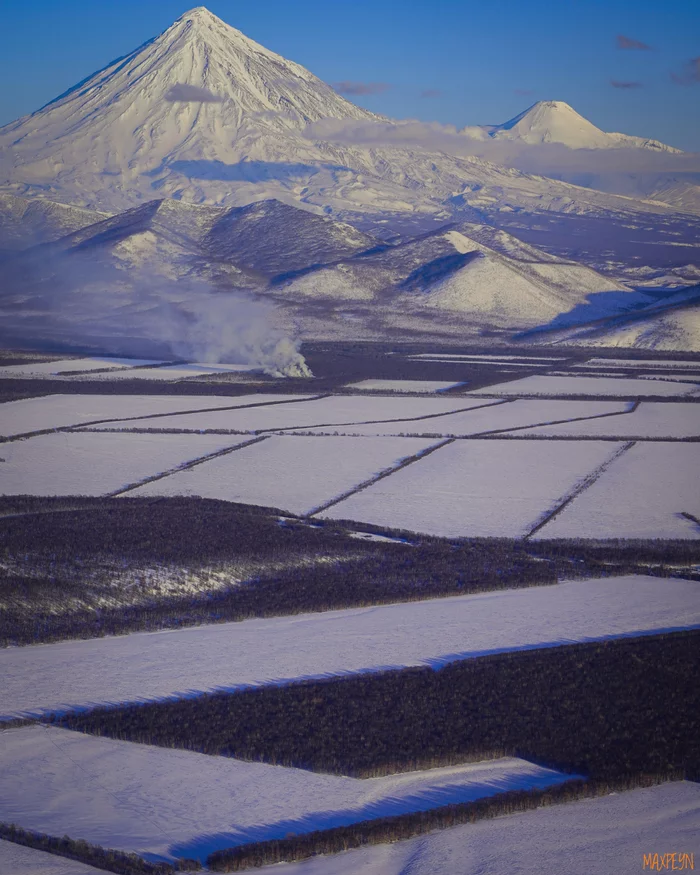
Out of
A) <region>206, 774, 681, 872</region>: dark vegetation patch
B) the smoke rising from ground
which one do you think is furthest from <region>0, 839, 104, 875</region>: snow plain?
the smoke rising from ground

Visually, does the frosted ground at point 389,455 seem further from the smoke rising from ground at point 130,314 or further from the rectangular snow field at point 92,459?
the smoke rising from ground at point 130,314

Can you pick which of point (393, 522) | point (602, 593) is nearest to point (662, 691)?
point (602, 593)

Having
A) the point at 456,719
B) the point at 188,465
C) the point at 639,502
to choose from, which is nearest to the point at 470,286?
the point at 188,465

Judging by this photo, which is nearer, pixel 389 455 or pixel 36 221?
pixel 389 455

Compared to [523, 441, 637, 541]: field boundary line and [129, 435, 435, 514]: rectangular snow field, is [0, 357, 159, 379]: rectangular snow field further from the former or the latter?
[523, 441, 637, 541]: field boundary line

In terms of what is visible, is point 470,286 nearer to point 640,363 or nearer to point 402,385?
point 640,363

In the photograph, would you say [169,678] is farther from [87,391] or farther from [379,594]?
[87,391]
